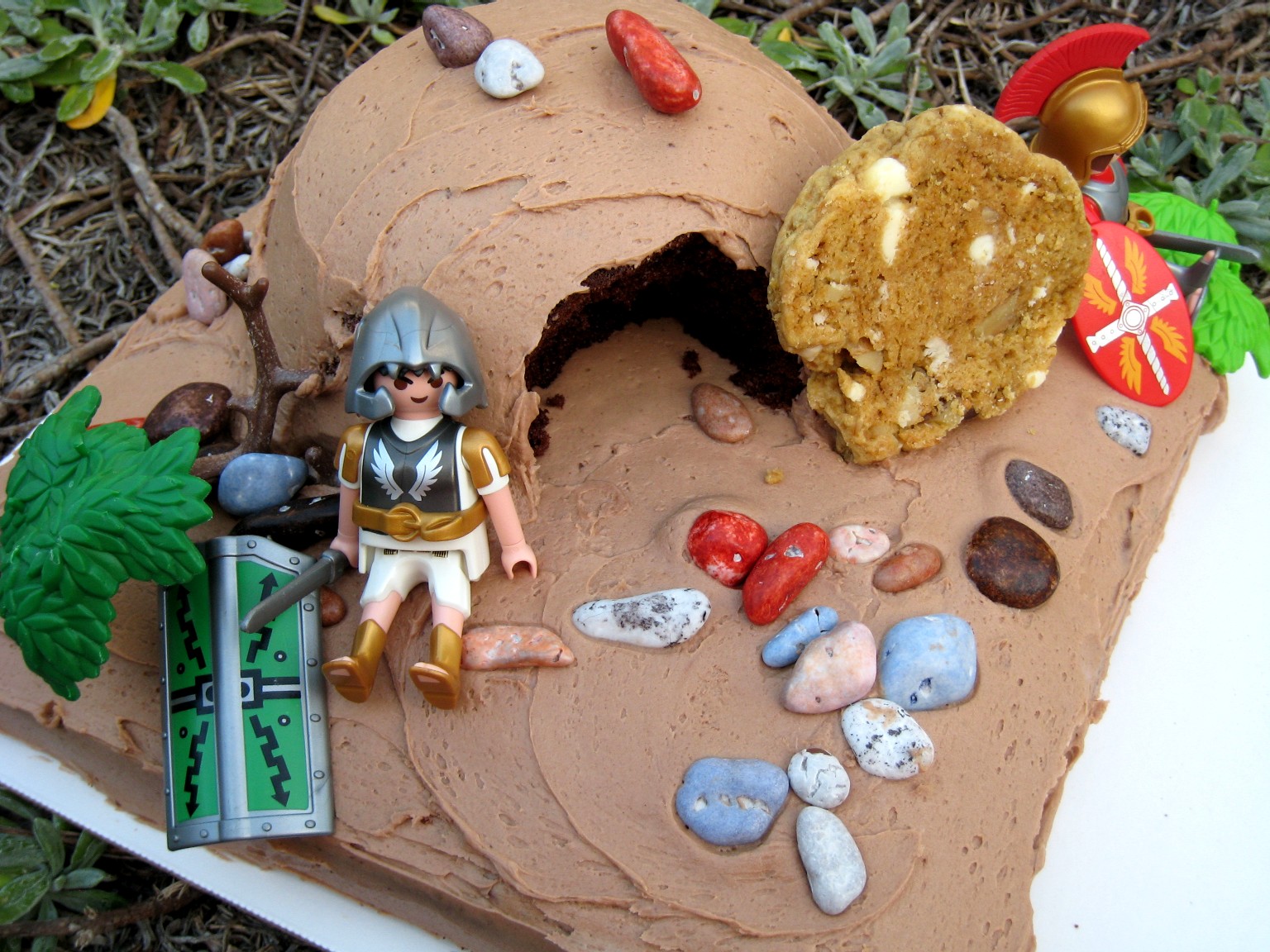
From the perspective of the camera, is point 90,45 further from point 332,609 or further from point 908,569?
point 908,569

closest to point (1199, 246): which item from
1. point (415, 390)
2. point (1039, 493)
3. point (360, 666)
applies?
point (1039, 493)

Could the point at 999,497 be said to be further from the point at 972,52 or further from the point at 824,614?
the point at 972,52

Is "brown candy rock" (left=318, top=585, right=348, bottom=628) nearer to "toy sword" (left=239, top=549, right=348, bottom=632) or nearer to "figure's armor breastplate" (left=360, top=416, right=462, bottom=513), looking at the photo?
"toy sword" (left=239, top=549, right=348, bottom=632)

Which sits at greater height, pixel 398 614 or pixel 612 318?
pixel 612 318

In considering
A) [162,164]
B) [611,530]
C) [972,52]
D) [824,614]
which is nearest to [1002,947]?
[824,614]

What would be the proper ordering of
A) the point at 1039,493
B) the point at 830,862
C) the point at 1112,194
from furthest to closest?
1. the point at 1112,194
2. the point at 1039,493
3. the point at 830,862

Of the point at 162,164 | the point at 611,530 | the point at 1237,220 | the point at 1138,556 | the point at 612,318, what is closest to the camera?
the point at 611,530

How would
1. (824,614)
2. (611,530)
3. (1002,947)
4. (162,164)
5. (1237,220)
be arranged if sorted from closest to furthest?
(1002,947) → (824,614) → (611,530) → (1237,220) → (162,164)

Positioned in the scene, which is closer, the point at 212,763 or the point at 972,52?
the point at 212,763
